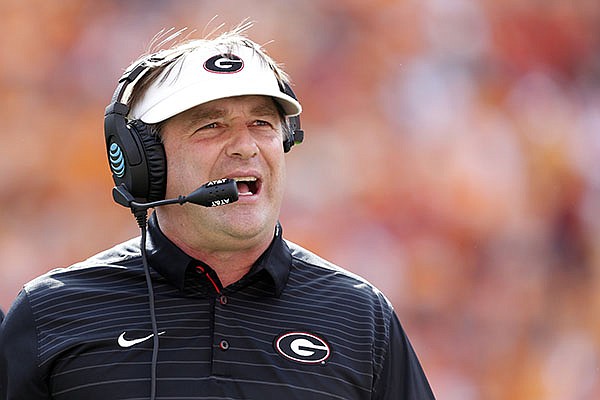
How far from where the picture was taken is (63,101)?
412cm

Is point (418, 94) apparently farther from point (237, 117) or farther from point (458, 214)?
point (237, 117)

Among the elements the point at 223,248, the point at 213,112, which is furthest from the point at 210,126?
the point at 223,248

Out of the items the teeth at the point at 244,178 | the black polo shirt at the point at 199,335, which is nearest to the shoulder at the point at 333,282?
the black polo shirt at the point at 199,335

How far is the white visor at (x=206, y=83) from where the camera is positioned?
2.08 metres

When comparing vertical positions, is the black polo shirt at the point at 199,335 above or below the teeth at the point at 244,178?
below

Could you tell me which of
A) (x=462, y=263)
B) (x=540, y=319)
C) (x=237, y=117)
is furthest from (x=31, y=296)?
(x=540, y=319)

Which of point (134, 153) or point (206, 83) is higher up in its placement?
point (206, 83)

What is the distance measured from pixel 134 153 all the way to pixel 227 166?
7.5 inches

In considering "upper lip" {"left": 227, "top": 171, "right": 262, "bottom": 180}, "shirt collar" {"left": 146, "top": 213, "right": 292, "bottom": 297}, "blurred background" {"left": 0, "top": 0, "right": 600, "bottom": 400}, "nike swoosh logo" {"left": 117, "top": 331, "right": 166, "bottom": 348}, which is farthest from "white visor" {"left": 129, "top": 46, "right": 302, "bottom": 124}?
"blurred background" {"left": 0, "top": 0, "right": 600, "bottom": 400}

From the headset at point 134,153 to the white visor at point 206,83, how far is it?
4 cm

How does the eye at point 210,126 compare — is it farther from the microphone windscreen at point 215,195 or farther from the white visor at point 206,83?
the microphone windscreen at point 215,195

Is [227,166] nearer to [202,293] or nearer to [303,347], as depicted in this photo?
[202,293]

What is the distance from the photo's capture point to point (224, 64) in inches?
84.0

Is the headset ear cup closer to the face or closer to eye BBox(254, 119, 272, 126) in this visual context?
the face
